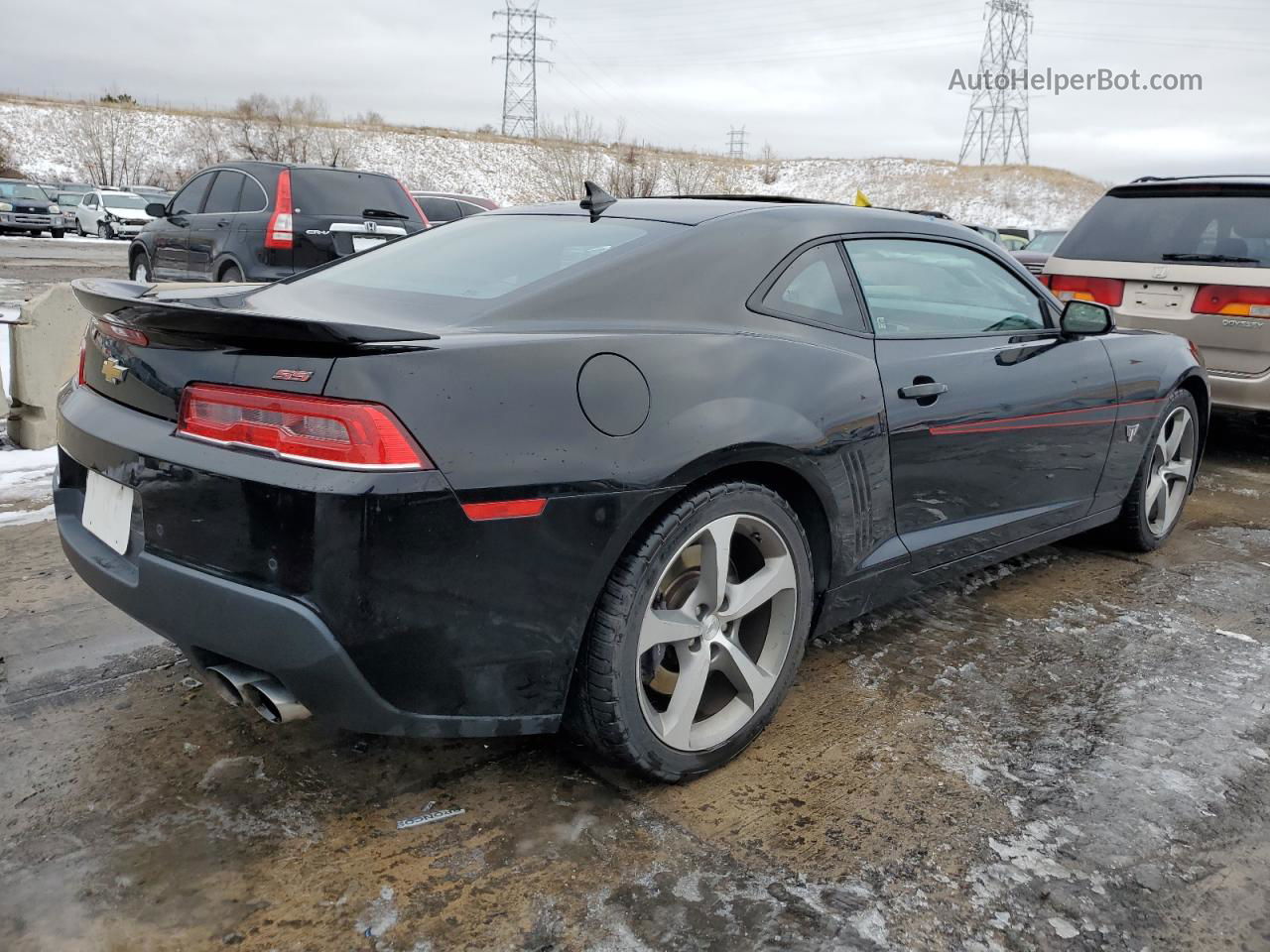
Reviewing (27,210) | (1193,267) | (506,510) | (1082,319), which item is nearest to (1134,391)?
(1082,319)

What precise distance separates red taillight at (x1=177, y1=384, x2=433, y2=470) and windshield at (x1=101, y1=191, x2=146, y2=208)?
33170 mm

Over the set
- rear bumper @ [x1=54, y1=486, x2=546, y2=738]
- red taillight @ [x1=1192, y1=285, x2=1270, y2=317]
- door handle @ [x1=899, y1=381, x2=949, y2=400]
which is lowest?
rear bumper @ [x1=54, y1=486, x2=546, y2=738]

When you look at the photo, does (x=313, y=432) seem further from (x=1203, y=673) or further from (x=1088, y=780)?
(x=1203, y=673)

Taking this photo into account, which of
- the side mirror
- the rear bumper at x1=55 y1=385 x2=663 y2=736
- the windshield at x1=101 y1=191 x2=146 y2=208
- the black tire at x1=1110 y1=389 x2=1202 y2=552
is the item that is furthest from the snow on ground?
the windshield at x1=101 y1=191 x2=146 y2=208

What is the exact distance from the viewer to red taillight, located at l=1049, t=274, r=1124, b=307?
627cm

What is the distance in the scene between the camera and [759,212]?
2967 mm

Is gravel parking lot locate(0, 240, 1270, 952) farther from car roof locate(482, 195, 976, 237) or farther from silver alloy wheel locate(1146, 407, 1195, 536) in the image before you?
car roof locate(482, 195, 976, 237)

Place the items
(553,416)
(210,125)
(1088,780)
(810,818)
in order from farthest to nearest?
1. (210,125)
2. (1088,780)
3. (810,818)
4. (553,416)

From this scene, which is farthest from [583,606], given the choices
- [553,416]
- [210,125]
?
[210,125]

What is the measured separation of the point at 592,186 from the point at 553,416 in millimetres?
1339

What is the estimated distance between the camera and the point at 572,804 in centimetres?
244

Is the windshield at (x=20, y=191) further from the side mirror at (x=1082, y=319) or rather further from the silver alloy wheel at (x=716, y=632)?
the silver alloy wheel at (x=716, y=632)

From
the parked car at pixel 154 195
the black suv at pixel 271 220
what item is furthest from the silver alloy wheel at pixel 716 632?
the parked car at pixel 154 195

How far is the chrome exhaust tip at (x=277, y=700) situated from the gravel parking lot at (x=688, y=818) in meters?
0.32
